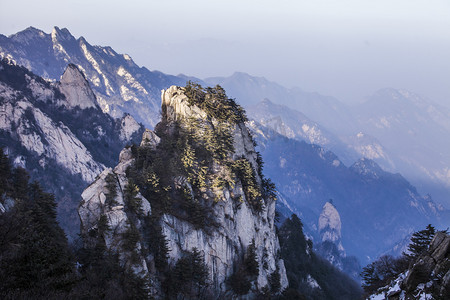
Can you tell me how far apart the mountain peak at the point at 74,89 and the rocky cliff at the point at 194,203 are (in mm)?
133406

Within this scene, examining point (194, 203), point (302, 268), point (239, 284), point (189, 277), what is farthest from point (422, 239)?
point (302, 268)

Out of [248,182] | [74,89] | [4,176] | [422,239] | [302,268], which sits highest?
[74,89]

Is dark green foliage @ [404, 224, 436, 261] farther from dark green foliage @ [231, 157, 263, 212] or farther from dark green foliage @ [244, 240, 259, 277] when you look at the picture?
dark green foliage @ [231, 157, 263, 212]

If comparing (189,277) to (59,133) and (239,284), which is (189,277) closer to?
(239,284)

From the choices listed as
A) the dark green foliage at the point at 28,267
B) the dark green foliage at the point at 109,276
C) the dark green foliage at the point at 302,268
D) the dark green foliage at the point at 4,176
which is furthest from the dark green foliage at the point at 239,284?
the dark green foliage at the point at 4,176

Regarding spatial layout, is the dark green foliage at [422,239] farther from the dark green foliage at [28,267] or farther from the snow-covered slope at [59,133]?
the snow-covered slope at [59,133]

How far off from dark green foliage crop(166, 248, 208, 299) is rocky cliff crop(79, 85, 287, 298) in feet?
1.36

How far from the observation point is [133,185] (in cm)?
4766

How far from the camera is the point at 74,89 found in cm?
18250

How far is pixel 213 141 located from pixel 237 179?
8847 millimetres

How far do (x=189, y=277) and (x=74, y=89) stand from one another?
550 feet

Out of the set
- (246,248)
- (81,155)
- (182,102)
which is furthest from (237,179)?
(81,155)

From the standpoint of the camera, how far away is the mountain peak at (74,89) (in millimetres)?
181000

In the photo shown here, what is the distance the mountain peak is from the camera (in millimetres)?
181000
